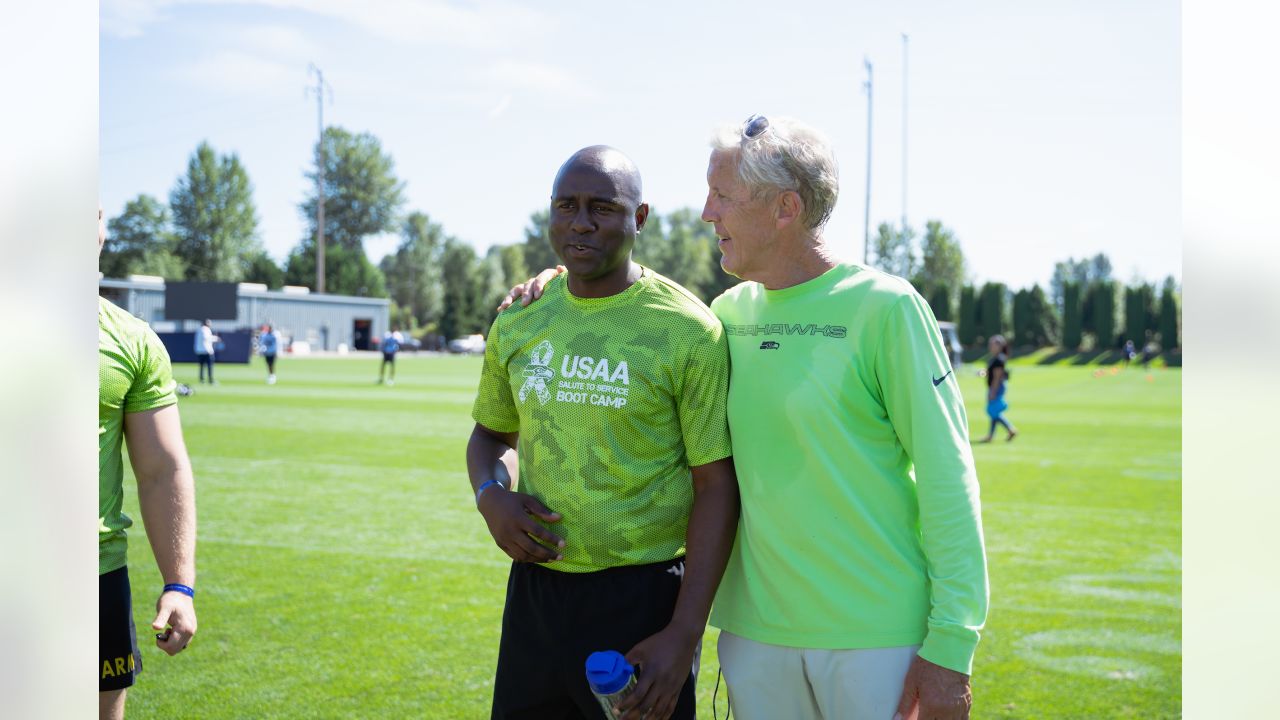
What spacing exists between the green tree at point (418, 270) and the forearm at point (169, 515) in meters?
97.1

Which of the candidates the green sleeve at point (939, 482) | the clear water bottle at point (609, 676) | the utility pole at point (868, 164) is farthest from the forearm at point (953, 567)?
the utility pole at point (868, 164)

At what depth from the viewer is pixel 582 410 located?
2.66 meters

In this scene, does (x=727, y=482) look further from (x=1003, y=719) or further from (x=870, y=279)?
(x=1003, y=719)

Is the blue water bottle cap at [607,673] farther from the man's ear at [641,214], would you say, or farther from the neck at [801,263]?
the man's ear at [641,214]

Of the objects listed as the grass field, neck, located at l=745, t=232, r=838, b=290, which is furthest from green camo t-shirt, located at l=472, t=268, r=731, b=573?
the grass field

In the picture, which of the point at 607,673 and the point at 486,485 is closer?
the point at 607,673

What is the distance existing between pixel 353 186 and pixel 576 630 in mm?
111026

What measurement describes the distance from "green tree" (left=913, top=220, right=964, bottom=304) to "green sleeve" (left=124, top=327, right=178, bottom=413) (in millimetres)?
86871

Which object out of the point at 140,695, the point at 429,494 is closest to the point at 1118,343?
the point at 429,494

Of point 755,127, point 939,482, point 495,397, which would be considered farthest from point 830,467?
point 495,397

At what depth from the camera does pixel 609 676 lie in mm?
2332

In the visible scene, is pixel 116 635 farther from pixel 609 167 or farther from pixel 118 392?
pixel 609 167

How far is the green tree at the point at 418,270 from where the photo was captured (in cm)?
10375

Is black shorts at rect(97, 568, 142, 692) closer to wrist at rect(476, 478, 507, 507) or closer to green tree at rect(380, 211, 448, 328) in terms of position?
wrist at rect(476, 478, 507, 507)
